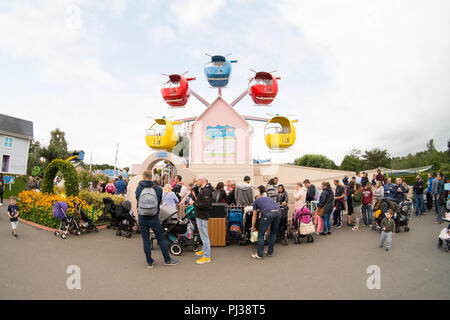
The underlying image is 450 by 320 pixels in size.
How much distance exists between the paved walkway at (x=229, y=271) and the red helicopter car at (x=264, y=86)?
1042 centimetres

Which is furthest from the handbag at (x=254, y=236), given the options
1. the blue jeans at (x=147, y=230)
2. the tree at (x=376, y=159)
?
the tree at (x=376, y=159)

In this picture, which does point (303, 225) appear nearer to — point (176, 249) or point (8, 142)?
point (176, 249)

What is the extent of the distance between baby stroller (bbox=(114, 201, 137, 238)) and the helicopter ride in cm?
1013

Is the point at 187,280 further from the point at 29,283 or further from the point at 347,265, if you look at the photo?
the point at 347,265

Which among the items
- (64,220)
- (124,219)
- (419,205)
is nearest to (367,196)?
(419,205)

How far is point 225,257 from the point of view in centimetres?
600

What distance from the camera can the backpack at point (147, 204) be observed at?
506 cm

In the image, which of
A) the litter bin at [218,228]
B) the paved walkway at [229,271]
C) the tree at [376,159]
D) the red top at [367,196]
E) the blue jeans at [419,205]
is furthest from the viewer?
the tree at [376,159]

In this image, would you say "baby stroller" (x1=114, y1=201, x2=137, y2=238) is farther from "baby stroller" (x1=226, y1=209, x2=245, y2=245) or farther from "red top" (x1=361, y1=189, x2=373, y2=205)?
"red top" (x1=361, y1=189, x2=373, y2=205)

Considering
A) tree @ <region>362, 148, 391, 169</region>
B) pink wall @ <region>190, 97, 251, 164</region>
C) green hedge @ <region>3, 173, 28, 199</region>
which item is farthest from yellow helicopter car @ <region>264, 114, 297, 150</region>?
tree @ <region>362, 148, 391, 169</region>

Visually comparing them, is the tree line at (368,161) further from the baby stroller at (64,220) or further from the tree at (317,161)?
the baby stroller at (64,220)
